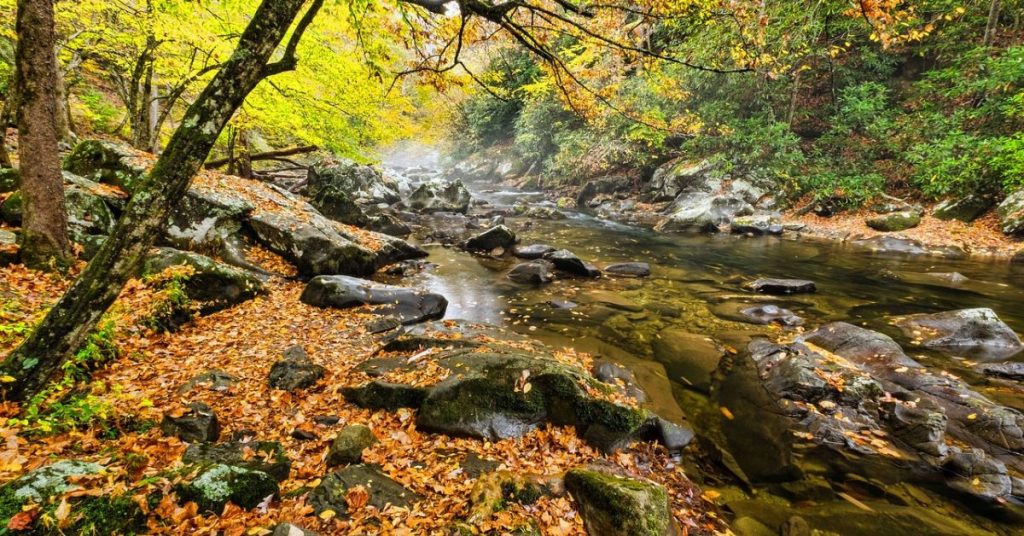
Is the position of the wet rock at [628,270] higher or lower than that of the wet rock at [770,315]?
higher

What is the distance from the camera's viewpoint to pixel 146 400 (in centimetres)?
447

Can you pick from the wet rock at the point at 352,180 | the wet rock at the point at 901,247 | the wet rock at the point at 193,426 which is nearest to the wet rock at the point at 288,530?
the wet rock at the point at 193,426

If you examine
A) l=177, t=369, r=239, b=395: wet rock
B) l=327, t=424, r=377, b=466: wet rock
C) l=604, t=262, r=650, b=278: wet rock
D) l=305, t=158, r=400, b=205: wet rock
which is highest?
l=305, t=158, r=400, b=205: wet rock

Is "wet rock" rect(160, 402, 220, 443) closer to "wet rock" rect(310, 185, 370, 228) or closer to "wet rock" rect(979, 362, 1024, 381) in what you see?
"wet rock" rect(979, 362, 1024, 381)

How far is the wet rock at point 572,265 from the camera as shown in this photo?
41.4ft

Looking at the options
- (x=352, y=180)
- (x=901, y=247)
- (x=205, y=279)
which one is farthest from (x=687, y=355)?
(x=352, y=180)

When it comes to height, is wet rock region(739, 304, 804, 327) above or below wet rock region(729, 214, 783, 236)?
below

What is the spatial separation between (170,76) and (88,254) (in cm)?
691

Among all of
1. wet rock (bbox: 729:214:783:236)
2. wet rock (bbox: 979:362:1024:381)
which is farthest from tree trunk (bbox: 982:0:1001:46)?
wet rock (bbox: 979:362:1024:381)

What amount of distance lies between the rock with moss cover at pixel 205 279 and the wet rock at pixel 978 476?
10628 millimetres

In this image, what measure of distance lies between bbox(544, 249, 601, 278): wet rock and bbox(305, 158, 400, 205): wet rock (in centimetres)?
1382

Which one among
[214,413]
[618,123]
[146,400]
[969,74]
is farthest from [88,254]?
[969,74]

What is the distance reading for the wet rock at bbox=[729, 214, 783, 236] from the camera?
18.1m

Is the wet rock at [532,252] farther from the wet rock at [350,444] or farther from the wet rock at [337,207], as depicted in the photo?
the wet rock at [350,444]
